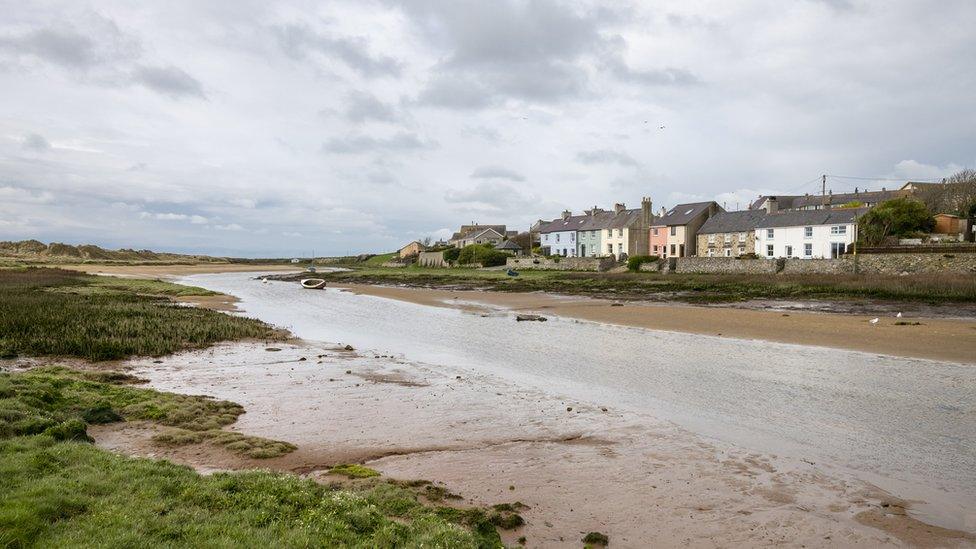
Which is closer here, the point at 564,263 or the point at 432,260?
the point at 564,263

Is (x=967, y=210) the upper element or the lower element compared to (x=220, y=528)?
upper

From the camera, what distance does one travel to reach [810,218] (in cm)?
5672

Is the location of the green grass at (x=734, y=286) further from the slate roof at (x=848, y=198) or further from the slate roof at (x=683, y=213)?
the slate roof at (x=848, y=198)

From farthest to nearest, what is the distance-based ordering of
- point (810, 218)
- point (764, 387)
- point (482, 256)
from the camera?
point (482, 256) → point (810, 218) → point (764, 387)

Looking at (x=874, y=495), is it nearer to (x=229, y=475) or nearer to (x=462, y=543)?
(x=462, y=543)

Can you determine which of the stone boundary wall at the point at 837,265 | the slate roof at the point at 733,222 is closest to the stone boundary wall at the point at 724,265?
the stone boundary wall at the point at 837,265

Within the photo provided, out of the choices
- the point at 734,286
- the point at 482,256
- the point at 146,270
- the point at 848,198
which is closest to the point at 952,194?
the point at 848,198

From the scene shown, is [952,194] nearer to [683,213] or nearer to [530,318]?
[683,213]

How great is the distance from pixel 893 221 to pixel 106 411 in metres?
62.4

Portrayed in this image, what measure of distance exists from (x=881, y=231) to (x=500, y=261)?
4518cm

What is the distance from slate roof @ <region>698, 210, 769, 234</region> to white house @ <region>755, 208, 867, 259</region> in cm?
155

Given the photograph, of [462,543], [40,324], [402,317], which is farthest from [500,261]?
[462,543]

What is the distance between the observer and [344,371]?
16.8 meters

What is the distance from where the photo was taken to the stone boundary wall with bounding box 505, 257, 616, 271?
2650 inches
